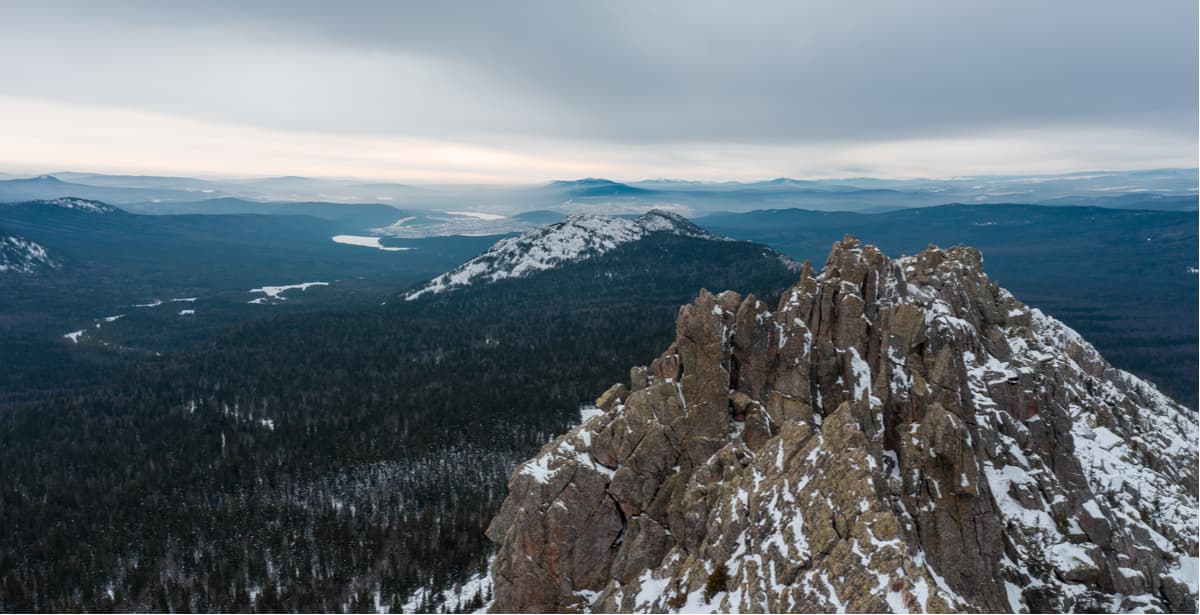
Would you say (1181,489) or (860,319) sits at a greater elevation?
(860,319)

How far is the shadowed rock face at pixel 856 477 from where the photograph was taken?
143 ft

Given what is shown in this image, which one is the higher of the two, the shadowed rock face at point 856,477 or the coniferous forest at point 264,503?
the shadowed rock face at point 856,477

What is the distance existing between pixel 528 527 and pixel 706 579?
18532 millimetres

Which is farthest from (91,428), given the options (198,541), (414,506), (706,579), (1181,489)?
(1181,489)

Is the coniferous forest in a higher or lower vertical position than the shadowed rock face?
lower

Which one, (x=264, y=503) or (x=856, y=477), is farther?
(x=264, y=503)

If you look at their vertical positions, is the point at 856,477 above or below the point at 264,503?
above

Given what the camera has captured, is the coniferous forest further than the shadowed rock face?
Yes

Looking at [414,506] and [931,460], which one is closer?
[931,460]

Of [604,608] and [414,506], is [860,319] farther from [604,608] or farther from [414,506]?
[414,506]

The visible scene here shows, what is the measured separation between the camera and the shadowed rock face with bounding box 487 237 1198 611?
43531mm

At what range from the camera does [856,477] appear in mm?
42688

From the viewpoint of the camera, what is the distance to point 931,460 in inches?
1972

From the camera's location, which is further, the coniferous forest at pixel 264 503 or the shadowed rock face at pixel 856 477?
the coniferous forest at pixel 264 503
